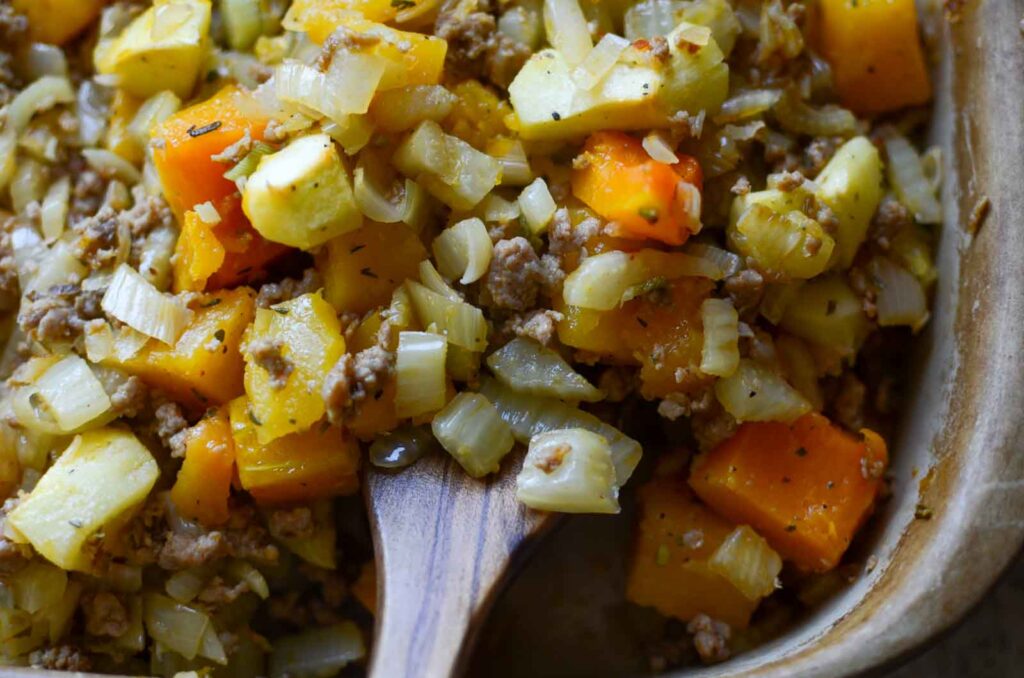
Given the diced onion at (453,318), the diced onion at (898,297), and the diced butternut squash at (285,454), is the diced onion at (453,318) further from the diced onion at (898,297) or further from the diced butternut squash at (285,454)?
the diced onion at (898,297)

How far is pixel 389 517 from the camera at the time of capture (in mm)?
1978

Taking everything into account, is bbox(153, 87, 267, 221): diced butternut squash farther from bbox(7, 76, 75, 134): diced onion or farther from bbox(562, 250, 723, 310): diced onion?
bbox(562, 250, 723, 310): diced onion

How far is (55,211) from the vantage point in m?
2.27

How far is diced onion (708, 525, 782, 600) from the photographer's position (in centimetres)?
210

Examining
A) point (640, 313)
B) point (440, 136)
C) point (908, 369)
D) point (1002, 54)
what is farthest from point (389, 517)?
point (1002, 54)

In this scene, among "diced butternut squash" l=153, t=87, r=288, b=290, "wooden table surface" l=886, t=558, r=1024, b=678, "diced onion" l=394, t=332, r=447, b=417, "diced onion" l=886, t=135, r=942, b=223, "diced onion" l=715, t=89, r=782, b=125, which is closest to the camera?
"diced onion" l=394, t=332, r=447, b=417

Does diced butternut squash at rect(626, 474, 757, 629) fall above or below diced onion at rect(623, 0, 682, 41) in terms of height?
below

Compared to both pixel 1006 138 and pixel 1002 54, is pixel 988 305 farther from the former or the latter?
pixel 1002 54

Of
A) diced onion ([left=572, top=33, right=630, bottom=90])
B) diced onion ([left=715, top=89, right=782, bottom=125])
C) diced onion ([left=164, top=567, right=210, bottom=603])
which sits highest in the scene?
diced onion ([left=572, top=33, right=630, bottom=90])

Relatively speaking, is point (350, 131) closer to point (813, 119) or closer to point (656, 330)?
point (656, 330)

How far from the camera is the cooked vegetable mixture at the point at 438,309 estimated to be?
1950 mm

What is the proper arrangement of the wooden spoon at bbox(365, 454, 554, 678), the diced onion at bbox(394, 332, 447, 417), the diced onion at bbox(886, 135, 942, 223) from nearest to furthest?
the wooden spoon at bbox(365, 454, 554, 678) < the diced onion at bbox(394, 332, 447, 417) < the diced onion at bbox(886, 135, 942, 223)

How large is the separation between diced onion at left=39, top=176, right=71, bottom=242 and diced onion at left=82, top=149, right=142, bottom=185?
0.31 ft

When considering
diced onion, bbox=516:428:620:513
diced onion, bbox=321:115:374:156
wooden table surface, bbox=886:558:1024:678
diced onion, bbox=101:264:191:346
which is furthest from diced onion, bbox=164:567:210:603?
wooden table surface, bbox=886:558:1024:678
